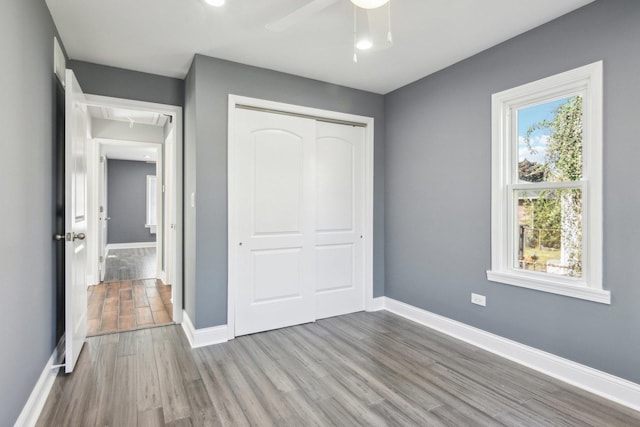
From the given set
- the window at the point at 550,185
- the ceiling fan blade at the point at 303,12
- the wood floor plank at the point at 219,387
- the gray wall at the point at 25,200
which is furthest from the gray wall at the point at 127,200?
the window at the point at 550,185

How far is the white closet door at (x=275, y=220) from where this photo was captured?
329cm

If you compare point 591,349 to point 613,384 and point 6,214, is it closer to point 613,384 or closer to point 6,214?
point 613,384

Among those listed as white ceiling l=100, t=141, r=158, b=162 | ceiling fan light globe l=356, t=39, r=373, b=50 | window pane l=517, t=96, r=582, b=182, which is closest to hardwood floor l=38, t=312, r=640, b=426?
window pane l=517, t=96, r=582, b=182

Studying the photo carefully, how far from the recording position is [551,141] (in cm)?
261

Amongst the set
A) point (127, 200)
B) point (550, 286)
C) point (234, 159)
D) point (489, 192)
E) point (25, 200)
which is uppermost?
point (234, 159)

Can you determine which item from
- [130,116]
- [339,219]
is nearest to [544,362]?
[339,219]

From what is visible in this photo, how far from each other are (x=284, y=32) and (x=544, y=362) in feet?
10.4

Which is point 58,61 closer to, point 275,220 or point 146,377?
point 275,220

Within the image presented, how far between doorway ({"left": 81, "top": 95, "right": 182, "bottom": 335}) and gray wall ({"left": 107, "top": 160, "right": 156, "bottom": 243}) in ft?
0.09

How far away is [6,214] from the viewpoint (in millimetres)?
1646

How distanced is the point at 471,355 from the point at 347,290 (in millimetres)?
1467

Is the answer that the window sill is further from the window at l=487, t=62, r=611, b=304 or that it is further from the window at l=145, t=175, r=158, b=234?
the window at l=145, t=175, r=158, b=234

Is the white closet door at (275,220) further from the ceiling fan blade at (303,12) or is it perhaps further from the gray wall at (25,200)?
the gray wall at (25,200)

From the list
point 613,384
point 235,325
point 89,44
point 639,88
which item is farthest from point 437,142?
point 89,44
